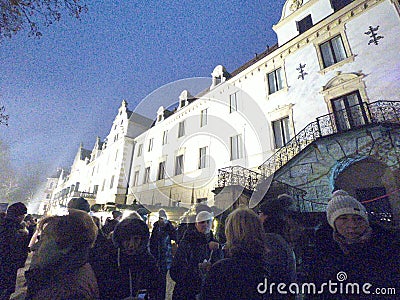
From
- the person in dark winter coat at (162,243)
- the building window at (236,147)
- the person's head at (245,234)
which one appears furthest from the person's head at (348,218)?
the building window at (236,147)

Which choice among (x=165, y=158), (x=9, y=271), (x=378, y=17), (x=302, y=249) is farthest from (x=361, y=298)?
(x=165, y=158)

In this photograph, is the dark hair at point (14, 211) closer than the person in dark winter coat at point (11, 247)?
No

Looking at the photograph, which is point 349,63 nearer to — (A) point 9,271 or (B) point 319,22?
(B) point 319,22

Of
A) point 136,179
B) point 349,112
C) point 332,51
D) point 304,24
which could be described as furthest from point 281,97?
point 136,179

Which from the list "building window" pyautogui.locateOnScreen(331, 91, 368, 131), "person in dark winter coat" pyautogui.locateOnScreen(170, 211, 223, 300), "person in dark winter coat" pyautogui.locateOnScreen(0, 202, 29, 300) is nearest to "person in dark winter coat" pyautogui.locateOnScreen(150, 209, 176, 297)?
"person in dark winter coat" pyautogui.locateOnScreen(170, 211, 223, 300)

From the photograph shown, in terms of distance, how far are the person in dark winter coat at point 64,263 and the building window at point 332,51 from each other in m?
13.2

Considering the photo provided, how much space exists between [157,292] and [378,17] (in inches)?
558

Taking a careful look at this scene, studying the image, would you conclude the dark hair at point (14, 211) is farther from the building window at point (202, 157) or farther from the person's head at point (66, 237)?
the building window at point (202, 157)

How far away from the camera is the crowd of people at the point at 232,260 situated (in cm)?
138

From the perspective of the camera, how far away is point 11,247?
351 cm

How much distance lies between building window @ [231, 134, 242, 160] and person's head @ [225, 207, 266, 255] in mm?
11480

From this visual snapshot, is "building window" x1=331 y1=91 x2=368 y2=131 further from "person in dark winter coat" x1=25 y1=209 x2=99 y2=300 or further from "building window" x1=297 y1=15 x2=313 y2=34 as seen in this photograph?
"person in dark winter coat" x1=25 y1=209 x2=99 y2=300

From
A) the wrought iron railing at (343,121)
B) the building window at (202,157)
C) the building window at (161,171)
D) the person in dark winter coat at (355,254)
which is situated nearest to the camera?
the person in dark winter coat at (355,254)

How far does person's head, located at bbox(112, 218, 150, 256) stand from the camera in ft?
6.73
